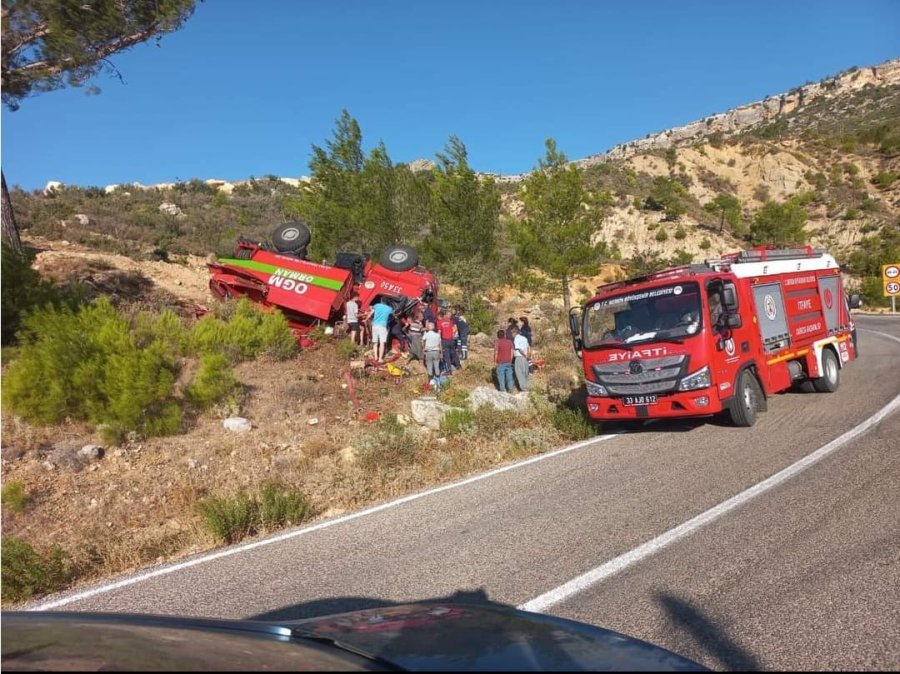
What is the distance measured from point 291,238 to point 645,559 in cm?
1353

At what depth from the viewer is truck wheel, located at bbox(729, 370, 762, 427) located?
861 cm

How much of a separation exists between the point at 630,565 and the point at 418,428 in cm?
665

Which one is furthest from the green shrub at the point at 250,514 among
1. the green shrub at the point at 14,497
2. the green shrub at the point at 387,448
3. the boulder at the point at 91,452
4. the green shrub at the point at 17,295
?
the green shrub at the point at 17,295

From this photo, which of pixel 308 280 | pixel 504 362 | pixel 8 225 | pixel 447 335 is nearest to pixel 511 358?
pixel 504 362

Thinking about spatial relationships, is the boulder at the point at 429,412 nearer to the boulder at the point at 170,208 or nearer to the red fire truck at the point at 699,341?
the red fire truck at the point at 699,341

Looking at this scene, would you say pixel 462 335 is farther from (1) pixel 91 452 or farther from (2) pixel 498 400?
(1) pixel 91 452

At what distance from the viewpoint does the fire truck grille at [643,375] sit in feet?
27.4

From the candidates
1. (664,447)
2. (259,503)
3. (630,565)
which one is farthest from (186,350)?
(630,565)

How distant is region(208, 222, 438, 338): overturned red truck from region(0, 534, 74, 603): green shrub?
9.74 meters

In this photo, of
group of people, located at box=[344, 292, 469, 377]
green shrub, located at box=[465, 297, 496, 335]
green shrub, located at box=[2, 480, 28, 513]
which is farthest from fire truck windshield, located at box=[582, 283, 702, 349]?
green shrub, located at box=[465, 297, 496, 335]

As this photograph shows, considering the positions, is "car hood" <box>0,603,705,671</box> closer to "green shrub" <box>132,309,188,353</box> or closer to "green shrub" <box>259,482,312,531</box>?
"green shrub" <box>259,482,312,531</box>

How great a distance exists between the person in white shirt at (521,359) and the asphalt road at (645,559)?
5894mm

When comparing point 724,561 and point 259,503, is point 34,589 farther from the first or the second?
point 724,561

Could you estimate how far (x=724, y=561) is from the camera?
4254 mm
